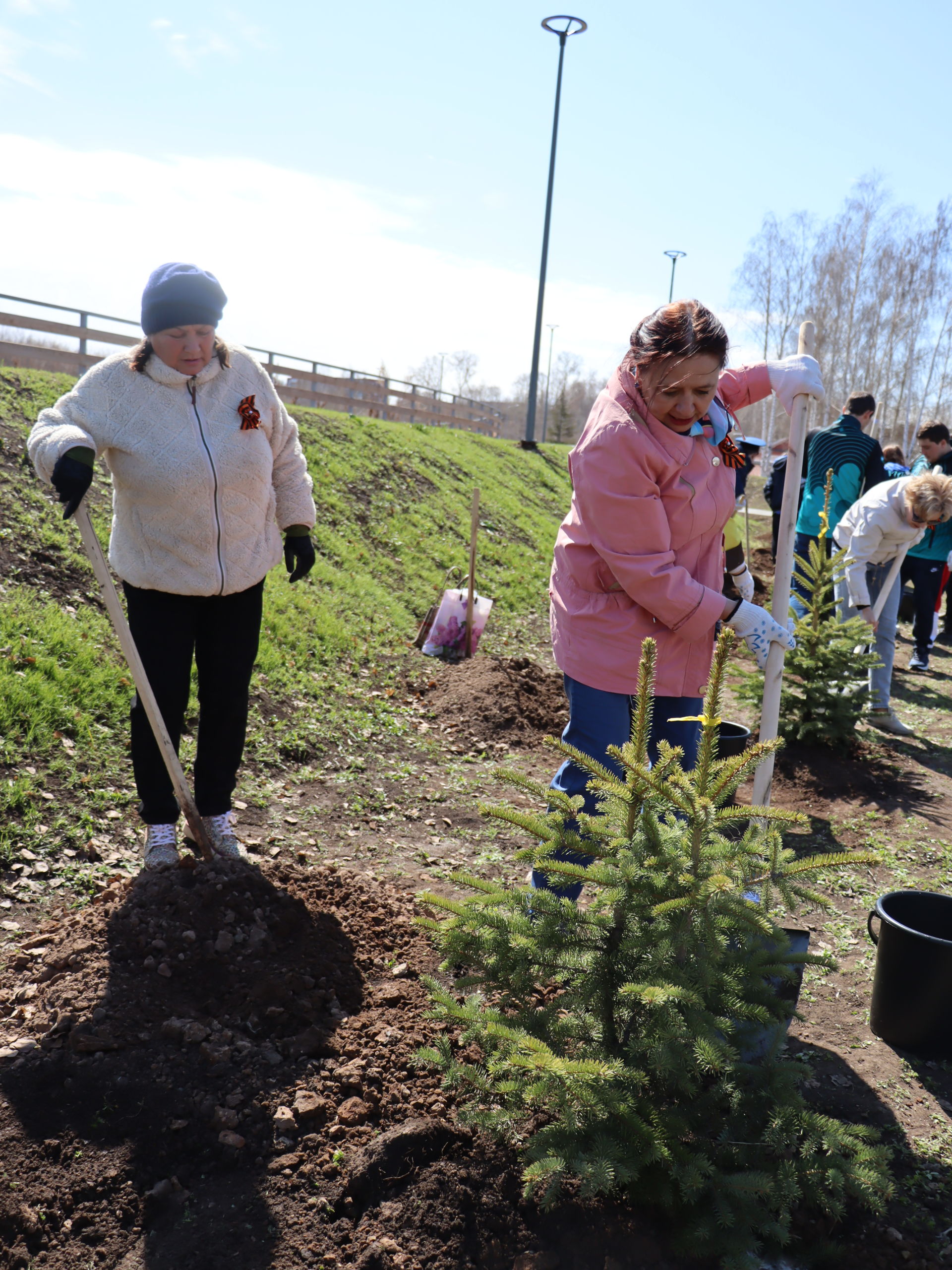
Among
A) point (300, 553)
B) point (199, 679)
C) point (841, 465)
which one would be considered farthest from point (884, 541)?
point (199, 679)

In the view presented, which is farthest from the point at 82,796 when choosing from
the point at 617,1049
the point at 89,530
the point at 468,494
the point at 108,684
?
the point at 468,494

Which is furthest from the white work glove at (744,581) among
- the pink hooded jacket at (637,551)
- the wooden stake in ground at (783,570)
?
the pink hooded jacket at (637,551)

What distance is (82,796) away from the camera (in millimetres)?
3715

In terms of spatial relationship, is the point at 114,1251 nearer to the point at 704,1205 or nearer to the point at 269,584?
the point at 704,1205

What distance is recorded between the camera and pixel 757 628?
2.43 metres

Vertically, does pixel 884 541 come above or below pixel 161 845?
above

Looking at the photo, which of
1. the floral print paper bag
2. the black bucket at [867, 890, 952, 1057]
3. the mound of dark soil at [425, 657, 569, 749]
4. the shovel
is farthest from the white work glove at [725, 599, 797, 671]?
the floral print paper bag

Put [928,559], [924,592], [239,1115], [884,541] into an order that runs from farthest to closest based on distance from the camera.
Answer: [924,592], [928,559], [884,541], [239,1115]

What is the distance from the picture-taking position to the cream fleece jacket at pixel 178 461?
2693 mm

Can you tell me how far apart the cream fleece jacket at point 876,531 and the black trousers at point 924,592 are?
7.17ft

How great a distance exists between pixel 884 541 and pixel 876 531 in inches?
7.9

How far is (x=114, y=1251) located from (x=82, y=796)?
2.19m

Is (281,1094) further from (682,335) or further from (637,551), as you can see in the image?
(682,335)

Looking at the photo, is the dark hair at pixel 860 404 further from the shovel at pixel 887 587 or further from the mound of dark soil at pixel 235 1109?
the mound of dark soil at pixel 235 1109
